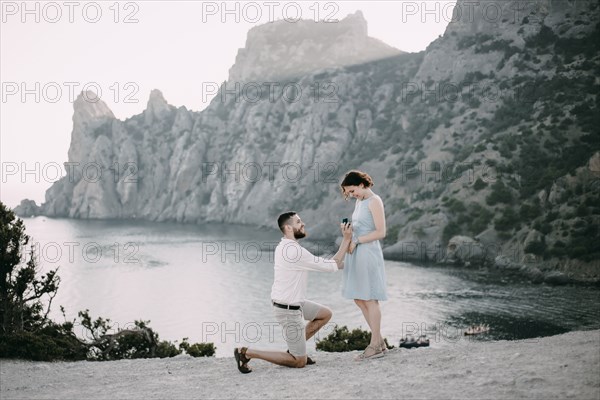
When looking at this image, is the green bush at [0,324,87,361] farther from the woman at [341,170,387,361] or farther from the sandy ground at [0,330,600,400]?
the woman at [341,170,387,361]

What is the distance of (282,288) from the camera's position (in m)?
9.41

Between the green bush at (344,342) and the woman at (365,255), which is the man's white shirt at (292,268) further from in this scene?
the green bush at (344,342)

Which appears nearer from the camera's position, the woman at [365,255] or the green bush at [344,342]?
the woman at [365,255]

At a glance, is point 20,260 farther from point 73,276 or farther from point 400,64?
point 400,64

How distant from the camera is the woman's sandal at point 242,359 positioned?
32.4 feet

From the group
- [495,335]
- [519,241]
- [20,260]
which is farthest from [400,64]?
[20,260]

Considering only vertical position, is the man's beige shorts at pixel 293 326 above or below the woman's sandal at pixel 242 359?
above

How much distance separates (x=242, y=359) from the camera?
999 centimetres

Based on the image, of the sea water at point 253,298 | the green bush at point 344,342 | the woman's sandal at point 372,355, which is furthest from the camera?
the sea water at point 253,298

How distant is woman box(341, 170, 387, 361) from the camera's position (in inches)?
374

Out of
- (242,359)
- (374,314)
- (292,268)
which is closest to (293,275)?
(292,268)

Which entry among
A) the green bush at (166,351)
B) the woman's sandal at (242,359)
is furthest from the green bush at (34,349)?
the woman's sandal at (242,359)

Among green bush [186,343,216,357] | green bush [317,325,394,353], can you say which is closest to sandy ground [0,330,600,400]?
green bush [186,343,216,357]

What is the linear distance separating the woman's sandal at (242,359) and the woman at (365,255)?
2261mm
